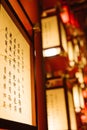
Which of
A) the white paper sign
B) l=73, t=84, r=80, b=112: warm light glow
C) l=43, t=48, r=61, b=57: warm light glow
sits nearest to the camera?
the white paper sign

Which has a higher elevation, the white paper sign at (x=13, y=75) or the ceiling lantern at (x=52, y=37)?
the ceiling lantern at (x=52, y=37)

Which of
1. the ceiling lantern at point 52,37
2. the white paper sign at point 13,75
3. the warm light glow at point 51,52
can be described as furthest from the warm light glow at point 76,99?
the white paper sign at point 13,75

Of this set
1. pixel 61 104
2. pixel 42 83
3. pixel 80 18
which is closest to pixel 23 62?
pixel 42 83

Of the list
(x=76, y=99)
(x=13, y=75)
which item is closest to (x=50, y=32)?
(x=13, y=75)

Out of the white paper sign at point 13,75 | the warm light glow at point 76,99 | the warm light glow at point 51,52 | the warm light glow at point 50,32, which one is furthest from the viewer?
the warm light glow at point 76,99

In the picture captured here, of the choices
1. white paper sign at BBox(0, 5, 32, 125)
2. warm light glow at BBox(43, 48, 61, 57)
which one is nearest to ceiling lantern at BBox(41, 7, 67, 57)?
warm light glow at BBox(43, 48, 61, 57)

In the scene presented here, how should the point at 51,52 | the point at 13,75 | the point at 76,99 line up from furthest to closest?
the point at 76,99 < the point at 51,52 < the point at 13,75

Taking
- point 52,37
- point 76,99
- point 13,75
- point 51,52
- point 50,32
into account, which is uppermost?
point 50,32

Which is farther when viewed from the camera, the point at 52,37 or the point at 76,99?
the point at 76,99

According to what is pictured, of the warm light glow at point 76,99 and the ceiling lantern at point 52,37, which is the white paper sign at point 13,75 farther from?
the warm light glow at point 76,99

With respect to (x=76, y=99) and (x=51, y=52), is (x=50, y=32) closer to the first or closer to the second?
(x=51, y=52)

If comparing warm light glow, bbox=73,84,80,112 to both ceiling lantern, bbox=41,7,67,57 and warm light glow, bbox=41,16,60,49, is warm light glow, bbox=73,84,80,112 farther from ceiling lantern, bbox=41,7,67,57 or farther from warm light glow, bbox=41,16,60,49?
warm light glow, bbox=41,16,60,49

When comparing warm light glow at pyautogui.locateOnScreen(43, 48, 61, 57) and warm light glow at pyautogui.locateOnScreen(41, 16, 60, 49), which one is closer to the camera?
warm light glow at pyautogui.locateOnScreen(43, 48, 61, 57)

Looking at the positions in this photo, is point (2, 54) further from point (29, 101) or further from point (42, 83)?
point (42, 83)
